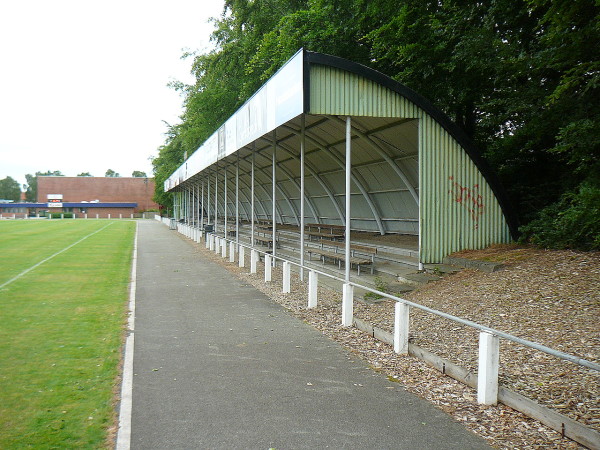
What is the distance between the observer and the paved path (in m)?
4.29

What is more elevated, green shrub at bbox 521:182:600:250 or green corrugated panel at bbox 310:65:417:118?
green corrugated panel at bbox 310:65:417:118

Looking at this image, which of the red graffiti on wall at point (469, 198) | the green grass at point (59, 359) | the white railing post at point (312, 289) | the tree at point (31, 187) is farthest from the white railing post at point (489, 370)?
the tree at point (31, 187)

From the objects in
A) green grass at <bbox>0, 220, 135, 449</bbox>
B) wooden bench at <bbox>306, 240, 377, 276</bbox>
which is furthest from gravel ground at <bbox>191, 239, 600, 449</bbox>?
green grass at <bbox>0, 220, 135, 449</bbox>

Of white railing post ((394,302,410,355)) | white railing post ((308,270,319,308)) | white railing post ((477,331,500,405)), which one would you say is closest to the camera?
white railing post ((477,331,500,405))

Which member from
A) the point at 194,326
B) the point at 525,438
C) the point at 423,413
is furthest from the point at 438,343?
the point at 194,326

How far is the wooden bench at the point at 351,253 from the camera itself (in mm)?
12539

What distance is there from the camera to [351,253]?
48.5 feet

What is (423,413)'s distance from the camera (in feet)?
15.8

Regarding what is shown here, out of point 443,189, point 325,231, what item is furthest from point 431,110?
point 325,231

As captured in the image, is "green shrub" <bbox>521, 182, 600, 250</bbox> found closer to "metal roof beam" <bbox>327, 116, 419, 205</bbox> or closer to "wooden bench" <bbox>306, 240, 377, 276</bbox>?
"wooden bench" <bbox>306, 240, 377, 276</bbox>

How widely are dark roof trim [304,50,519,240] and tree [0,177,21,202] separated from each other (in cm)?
18022

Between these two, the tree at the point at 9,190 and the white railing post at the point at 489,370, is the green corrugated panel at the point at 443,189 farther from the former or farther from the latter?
the tree at the point at 9,190

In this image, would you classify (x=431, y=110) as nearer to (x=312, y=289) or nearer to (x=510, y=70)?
(x=510, y=70)

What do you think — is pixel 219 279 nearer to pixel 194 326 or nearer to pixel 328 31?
pixel 194 326
